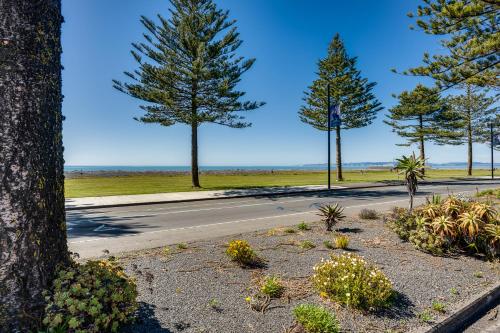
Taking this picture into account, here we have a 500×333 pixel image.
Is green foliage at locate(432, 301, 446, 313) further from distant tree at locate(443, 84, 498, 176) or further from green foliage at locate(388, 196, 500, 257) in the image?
distant tree at locate(443, 84, 498, 176)

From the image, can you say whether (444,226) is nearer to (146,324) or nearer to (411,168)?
(411,168)

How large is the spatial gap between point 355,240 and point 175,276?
421 centimetres

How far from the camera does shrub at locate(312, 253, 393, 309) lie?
374 centimetres

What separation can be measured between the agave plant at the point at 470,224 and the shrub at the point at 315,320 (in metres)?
4.20

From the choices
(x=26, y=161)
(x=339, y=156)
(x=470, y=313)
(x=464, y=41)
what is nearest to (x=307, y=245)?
(x=470, y=313)

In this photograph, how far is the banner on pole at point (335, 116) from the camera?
20953 mm

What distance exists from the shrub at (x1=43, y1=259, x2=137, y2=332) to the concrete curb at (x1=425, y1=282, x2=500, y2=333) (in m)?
3.30

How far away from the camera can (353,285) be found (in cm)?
388

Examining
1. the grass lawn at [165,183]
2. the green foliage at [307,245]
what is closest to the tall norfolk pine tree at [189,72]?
the grass lawn at [165,183]

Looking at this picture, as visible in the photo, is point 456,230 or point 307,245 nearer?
point 456,230

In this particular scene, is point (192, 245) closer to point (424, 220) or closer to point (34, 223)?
point (34, 223)

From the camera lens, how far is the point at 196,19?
22.8 metres

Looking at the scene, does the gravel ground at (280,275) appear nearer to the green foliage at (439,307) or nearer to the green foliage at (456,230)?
the green foliage at (439,307)

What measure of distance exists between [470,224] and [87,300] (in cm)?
660
